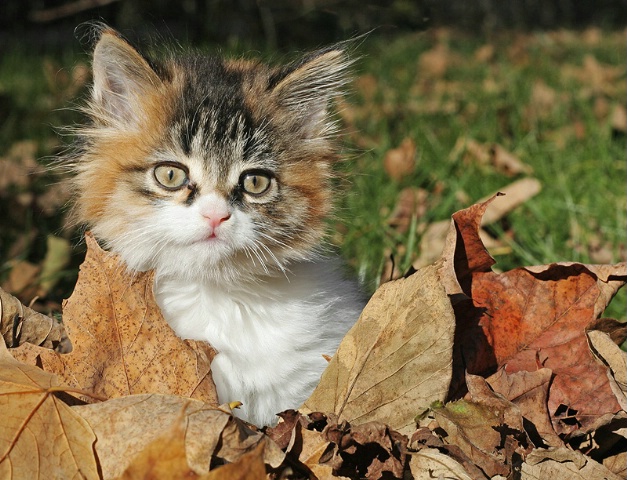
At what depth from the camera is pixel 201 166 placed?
1.83 m

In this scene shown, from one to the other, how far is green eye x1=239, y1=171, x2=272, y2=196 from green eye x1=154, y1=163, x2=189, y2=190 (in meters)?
0.15

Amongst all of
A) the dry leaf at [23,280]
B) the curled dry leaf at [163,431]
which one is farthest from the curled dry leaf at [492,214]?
the curled dry leaf at [163,431]

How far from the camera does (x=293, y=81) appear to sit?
2.11 metres

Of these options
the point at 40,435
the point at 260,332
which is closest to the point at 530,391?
the point at 260,332

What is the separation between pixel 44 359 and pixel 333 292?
0.79 metres

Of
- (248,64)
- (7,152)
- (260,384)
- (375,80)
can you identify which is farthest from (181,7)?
(260,384)

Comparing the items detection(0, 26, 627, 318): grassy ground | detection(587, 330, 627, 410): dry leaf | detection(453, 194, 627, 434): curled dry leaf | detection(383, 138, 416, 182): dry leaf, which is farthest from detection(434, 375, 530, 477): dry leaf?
detection(383, 138, 416, 182): dry leaf

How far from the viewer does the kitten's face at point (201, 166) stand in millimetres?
1808

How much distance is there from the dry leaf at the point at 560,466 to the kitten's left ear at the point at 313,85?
111 cm

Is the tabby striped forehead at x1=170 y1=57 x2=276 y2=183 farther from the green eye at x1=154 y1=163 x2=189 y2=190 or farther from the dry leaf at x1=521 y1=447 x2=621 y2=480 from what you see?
the dry leaf at x1=521 y1=447 x2=621 y2=480

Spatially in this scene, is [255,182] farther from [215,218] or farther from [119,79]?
[119,79]

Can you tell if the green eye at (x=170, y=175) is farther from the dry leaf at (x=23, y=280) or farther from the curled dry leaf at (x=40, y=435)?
the dry leaf at (x=23, y=280)

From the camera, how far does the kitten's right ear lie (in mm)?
1950

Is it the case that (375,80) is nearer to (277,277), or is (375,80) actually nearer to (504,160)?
(504,160)
